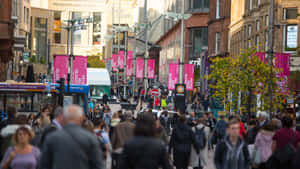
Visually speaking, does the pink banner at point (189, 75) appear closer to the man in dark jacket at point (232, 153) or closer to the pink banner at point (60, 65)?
the pink banner at point (60, 65)

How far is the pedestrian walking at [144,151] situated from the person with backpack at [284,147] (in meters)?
3.32

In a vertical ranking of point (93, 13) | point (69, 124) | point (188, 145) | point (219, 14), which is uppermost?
point (93, 13)

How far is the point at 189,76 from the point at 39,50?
96862mm

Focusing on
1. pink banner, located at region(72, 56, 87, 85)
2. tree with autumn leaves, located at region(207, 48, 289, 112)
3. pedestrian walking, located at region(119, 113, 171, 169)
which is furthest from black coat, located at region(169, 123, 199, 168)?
pink banner, located at region(72, 56, 87, 85)

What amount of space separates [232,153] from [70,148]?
11.2ft

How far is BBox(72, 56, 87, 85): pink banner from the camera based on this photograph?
127 feet

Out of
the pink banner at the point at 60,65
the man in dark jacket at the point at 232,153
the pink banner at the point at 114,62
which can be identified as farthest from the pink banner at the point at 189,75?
the pink banner at the point at 114,62

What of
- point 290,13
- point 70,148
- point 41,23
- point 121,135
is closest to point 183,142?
point 121,135

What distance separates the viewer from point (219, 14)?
58156 mm

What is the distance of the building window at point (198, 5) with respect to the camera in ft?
208

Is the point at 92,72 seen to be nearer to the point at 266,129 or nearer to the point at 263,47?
the point at 263,47

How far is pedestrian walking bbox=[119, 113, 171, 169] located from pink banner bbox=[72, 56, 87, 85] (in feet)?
103

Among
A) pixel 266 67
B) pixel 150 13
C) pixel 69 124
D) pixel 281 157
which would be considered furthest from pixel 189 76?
pixel 150 13

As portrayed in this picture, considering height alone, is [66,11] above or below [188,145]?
above
